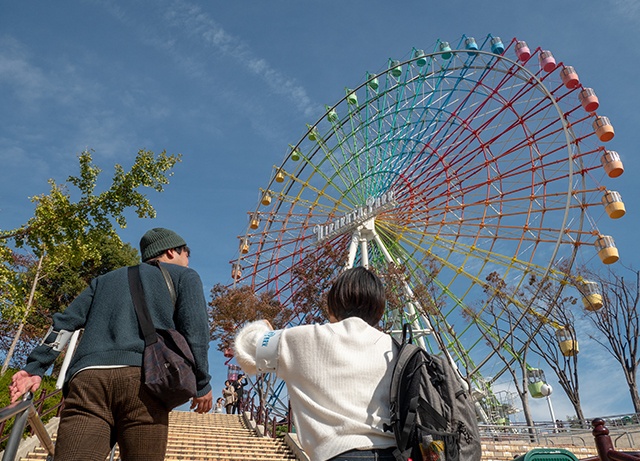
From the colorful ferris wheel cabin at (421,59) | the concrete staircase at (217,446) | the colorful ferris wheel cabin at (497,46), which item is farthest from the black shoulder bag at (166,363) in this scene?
the colorful ferris wheel cabin at (421,59)

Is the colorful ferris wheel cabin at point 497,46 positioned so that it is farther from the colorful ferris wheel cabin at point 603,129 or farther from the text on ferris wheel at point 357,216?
the text on ferris wheel at point 357,216

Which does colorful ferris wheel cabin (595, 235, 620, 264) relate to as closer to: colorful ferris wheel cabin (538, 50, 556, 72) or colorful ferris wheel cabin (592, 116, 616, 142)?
colorful ferris wheel cabin (592, 116, 616, 142)

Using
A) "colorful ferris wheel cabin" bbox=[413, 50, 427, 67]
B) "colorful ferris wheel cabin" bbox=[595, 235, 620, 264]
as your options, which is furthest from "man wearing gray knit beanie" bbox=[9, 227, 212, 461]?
"colorful ferris wheel cabin" bbox=[413, 50, 427, 67]

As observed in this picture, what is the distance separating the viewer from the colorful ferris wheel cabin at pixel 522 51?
17875 mm

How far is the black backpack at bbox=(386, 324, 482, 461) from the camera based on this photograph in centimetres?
148

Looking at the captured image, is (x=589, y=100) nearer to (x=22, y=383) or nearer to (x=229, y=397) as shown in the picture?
(x=229, y=397)

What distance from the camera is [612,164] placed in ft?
49.9

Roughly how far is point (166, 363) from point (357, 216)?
18.0 meters

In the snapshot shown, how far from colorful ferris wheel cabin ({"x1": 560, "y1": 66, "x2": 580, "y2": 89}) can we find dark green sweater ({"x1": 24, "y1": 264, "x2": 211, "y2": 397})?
1713cm

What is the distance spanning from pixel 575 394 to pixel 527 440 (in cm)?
507

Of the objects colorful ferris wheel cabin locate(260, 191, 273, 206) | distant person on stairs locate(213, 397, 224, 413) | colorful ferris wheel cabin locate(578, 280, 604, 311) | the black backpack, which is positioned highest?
colorful ferris wheel cabin locate(260, 191, 273, 206)

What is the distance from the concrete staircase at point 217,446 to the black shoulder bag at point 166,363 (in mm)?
4904

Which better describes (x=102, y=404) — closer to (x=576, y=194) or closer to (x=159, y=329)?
(x=159, y=329)

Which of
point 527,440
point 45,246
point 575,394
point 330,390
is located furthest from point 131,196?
point 575,394
